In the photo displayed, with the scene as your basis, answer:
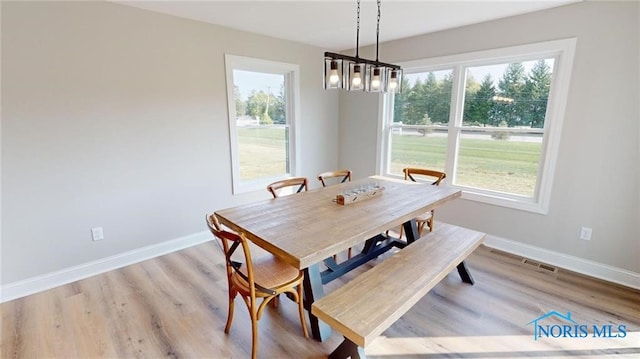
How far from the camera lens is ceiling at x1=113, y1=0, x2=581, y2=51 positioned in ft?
8.42

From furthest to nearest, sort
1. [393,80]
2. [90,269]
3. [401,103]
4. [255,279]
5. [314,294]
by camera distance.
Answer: [401,103], [90,269], [393,80], [314,294], [255,279]

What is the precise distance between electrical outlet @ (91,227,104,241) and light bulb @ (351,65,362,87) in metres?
2.65

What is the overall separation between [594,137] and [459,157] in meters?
1.20

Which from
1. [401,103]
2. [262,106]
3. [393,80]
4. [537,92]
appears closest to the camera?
[393,80]

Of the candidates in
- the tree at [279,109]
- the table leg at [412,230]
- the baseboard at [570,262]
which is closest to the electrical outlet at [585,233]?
the baseboard at [570,262]

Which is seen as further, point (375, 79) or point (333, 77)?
point (375, 79)

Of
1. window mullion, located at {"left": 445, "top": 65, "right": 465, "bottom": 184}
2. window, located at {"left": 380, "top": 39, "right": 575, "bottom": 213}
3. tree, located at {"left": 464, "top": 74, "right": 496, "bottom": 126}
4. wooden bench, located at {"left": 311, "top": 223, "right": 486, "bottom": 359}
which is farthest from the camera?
window mullion, located at {"left": 445, "top": 65, "right": 465, "bottom": 184}

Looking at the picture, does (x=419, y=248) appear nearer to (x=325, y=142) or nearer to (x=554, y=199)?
(x=554, y=199)

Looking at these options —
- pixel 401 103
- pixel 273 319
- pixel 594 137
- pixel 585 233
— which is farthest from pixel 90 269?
pixel 594 137

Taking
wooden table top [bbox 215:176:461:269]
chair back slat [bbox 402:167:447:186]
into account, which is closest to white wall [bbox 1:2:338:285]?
wooden table top [bbox 215:176:461:269]

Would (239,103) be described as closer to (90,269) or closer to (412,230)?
(90,269)

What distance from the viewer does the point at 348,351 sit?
1.67m

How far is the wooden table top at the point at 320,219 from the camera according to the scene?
1.54m

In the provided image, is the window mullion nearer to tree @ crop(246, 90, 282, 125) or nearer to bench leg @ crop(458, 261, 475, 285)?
bench leg @ crop(458, 261, 475, 285)
